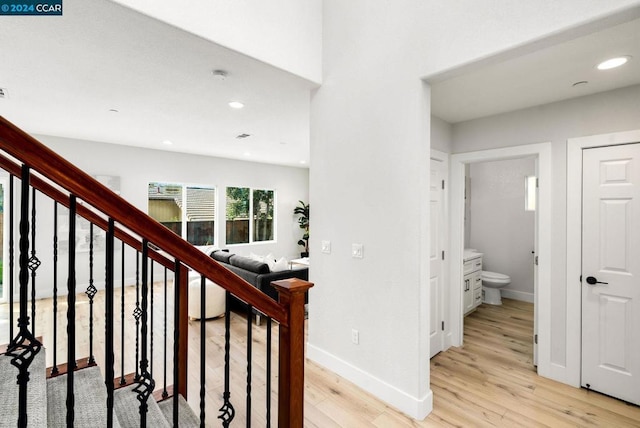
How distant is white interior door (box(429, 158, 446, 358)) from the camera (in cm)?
310

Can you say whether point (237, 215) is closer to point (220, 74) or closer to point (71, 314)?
point (220, 74)

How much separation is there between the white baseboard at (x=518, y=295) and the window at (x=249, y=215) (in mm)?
5241

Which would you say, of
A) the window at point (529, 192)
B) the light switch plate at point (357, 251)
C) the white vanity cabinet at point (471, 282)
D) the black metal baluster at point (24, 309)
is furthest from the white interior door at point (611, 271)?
the black metal baluster at point (24, 309)

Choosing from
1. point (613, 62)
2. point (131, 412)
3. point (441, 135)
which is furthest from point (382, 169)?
point (131, 412)

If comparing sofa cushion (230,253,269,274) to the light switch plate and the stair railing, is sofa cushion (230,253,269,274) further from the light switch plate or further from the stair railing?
the stair railing

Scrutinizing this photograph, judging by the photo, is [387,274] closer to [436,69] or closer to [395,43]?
[436,69]

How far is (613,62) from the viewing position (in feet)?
6.74

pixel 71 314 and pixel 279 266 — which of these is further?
pixel 279 266

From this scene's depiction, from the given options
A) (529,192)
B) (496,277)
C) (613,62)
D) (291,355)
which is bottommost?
(496,277)

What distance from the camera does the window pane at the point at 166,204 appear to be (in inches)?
246

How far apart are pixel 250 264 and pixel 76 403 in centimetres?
263

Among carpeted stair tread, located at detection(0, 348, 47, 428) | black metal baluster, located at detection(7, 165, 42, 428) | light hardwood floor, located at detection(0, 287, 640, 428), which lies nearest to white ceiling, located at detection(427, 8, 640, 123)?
black metal baluster, located at detection(7, 165, 42, 428)

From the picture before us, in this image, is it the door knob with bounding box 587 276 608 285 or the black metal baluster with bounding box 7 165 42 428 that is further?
the door knob with bounding box 587 276 608 285

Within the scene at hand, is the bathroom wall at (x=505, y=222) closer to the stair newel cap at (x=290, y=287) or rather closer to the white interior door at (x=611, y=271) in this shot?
the white interior door at (x=611, y=271)
